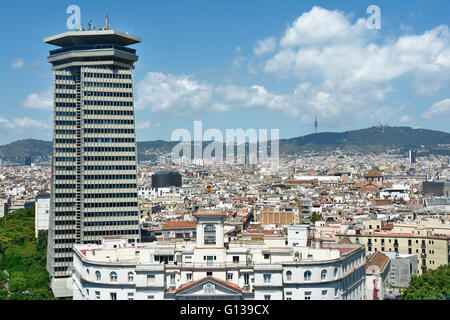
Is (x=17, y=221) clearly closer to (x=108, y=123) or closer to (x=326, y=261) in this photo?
(x=108, y=123)

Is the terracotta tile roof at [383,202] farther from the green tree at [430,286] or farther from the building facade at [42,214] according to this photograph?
the green tree at [430,286]

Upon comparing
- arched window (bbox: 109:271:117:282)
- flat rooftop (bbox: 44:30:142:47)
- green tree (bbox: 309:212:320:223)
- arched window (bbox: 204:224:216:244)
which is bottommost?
arched window (bbox: 109:271:117:282)

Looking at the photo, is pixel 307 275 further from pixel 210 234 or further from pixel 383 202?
pixel 383 202

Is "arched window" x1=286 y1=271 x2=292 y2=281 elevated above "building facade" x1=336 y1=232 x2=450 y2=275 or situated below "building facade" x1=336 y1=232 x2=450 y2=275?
above

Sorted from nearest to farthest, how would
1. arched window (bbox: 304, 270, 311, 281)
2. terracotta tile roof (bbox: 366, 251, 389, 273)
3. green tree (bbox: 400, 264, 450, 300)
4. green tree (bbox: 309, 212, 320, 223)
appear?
arched window (bbox: 304, 270, 311, 281) < green tree (bbox: 400, 264, 450, 300) < terracotta tile roof (bbox: 366, 251, 389, 273) < green tree (bbox: 309, 212, 320, 223)

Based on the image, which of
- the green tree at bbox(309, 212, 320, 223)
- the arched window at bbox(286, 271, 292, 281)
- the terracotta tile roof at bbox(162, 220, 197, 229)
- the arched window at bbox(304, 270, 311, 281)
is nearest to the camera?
the arched window at bbox(286, 271, 292, 281)

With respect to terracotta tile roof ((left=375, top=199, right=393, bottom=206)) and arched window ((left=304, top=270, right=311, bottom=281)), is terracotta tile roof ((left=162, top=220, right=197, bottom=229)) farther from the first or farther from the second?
arched window ((left=304, top=270, right=311, bottom=281))

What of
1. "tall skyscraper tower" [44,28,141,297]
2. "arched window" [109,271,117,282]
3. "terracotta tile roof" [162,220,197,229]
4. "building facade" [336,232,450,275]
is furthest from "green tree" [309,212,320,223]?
"arched window" [109,271,117,282]
